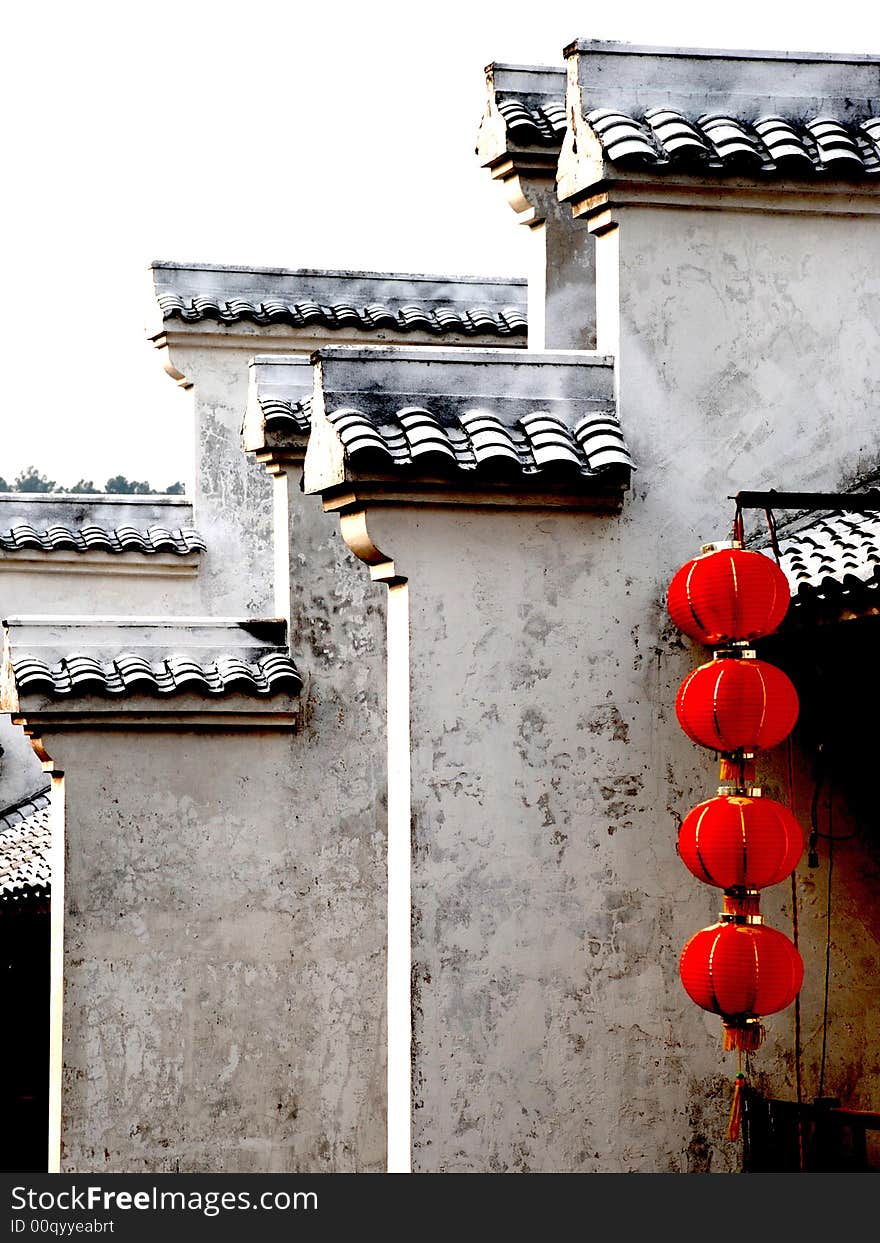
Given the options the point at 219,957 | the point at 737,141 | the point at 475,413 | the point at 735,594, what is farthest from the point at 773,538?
the point at 219,957

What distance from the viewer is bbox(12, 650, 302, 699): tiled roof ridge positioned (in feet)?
35.3

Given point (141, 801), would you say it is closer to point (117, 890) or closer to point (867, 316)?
point (117, 890)

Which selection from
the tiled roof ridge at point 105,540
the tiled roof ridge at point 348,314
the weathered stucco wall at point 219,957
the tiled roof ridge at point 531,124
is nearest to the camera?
the tiled roof ridge at point 531,124

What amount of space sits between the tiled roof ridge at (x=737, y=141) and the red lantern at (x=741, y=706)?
7.49ft

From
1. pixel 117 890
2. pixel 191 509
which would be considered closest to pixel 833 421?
pixel 117 890

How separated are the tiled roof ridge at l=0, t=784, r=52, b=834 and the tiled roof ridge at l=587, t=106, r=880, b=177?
10.1 metres

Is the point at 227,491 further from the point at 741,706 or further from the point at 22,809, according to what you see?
the point at 741,706

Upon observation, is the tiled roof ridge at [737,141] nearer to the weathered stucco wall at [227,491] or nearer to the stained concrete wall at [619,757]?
the stained concrete wall at [619,757]

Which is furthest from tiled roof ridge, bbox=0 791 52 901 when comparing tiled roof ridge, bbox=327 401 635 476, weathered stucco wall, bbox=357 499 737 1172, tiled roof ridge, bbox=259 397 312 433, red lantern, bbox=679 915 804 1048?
red lantern, bbox=679 915 804 1048

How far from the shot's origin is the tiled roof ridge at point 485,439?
25.5ft

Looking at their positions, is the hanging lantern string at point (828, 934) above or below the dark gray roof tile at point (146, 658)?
below

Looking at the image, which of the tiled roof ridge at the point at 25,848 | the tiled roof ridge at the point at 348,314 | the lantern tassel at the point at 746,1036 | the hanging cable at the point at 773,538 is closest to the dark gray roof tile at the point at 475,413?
the hanging cable at the point at 773,538

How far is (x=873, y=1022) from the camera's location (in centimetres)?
830

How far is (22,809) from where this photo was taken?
55.0 ft
